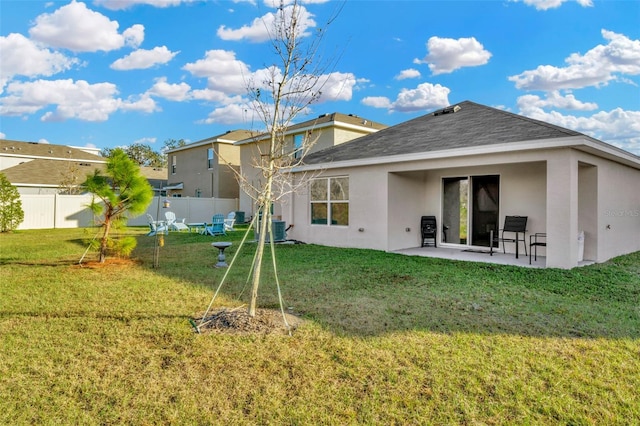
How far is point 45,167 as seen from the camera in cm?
2955

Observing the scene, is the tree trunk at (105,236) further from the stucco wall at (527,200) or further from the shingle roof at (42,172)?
the shingle roof at (42,172)

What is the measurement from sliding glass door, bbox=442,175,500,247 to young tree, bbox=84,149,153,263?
8339 millimetres

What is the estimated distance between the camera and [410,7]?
11.4 m

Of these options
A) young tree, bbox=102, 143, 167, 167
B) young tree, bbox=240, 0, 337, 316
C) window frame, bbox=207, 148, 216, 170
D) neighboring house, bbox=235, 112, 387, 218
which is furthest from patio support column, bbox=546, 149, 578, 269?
young tree, bbox=102, 143, 167, 167

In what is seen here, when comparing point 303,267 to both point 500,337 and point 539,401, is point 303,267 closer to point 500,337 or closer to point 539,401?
point 500,337

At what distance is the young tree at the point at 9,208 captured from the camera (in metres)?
17.4

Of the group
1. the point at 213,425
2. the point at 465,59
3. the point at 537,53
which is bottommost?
the point at 213,425

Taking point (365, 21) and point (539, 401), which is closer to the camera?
point (539, 401)

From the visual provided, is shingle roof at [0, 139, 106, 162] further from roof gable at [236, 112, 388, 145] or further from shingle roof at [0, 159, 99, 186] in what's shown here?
roof gable at [236, 112, 388, 145]

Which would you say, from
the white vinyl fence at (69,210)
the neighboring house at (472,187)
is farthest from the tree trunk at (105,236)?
the white vinyl fence at (69,210)

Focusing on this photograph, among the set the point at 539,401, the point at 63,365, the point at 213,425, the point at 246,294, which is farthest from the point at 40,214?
the point at 539,401

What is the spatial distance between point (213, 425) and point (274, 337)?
5.25 ft

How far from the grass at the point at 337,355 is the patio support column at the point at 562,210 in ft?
2.63

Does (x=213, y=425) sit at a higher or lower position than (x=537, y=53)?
lower
